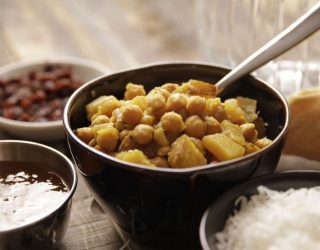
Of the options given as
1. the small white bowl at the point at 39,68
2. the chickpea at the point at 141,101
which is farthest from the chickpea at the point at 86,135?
the small white bowl at the point at 39,68

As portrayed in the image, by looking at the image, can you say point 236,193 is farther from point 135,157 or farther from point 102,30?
point 102,30

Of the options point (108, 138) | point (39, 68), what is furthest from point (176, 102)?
point (39, 68)

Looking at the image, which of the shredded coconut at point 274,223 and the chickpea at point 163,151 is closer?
the shredded coconut at point 274,223

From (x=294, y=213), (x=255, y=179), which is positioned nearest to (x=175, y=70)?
(x=255, y=179)

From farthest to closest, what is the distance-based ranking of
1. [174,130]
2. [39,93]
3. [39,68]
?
[39,68], [39,93], [174,130]

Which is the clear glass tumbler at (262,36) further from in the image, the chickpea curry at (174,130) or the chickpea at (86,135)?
the chickpea at (86,135)

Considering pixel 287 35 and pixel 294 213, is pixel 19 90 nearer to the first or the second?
pixel 287 35
